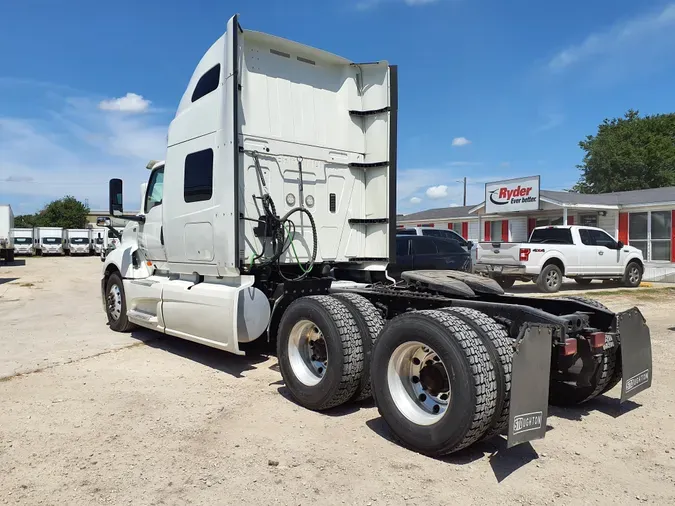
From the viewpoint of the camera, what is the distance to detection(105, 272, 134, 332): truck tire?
28.7 ft

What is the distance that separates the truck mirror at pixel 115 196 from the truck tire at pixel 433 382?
596 centimetres

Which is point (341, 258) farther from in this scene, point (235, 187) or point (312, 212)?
point (235, 187)

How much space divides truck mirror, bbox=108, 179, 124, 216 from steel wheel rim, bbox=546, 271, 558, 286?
39.0 ft

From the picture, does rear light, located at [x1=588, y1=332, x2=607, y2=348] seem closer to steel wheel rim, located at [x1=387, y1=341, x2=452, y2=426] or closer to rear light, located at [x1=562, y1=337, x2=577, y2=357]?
rear light, located at [x1=562, y1=337, x2=577, y2=357]

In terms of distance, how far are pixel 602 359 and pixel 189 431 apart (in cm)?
349

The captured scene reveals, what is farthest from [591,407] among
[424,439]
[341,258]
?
[341,258]

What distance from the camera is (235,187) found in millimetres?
5848

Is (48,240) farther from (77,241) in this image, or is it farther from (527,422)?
(527,422)

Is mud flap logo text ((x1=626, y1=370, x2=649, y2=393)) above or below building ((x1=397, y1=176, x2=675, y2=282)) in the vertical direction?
below

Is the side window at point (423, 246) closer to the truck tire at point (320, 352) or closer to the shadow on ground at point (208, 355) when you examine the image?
the shadow on ground at point (208, 355)

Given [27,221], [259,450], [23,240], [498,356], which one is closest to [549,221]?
[498,356]

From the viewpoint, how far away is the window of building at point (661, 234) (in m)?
21.1

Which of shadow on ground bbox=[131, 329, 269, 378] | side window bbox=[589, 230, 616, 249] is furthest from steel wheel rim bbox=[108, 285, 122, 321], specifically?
side window bbox=[589, 230, 616, 249]

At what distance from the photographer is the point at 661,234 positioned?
21484 millimetres
